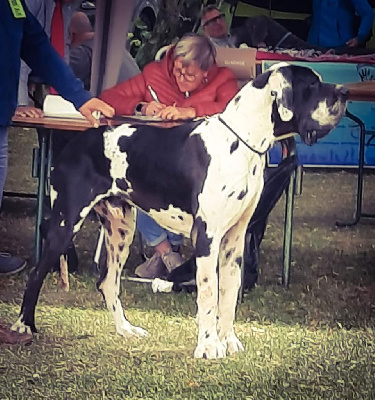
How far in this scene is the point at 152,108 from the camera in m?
3.40

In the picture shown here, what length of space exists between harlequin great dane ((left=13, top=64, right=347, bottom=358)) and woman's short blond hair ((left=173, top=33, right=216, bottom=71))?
0.18 meters

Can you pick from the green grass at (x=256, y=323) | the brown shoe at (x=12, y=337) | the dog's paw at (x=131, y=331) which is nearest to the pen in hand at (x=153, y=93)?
the green grass at (x=256, y=323)

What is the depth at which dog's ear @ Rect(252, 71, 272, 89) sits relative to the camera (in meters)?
3.24

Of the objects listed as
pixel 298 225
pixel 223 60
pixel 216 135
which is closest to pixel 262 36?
pixel 223 60

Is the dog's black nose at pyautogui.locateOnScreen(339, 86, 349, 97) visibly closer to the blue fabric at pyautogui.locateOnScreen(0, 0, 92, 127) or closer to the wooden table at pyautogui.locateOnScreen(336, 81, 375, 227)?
the wooden table at pyautogui.locateOnScreen(336, 81, 375, 227)

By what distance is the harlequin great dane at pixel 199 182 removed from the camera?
10.7 feet

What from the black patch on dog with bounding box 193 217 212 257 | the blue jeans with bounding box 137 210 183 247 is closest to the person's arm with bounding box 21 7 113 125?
the blue jeans with bounding box 137 210 183 247

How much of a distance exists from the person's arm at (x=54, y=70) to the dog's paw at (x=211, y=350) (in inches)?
30.2

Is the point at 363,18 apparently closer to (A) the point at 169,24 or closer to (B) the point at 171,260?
(A) the point at 169,24

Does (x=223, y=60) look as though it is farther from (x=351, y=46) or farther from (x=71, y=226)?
(x=71, y=226)

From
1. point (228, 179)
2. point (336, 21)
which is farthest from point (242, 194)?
point (336, 21)

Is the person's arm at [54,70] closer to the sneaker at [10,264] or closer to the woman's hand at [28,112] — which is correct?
the woman's hand at [28,112]

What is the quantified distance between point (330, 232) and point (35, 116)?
1.00m

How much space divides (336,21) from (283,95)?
359 mm
